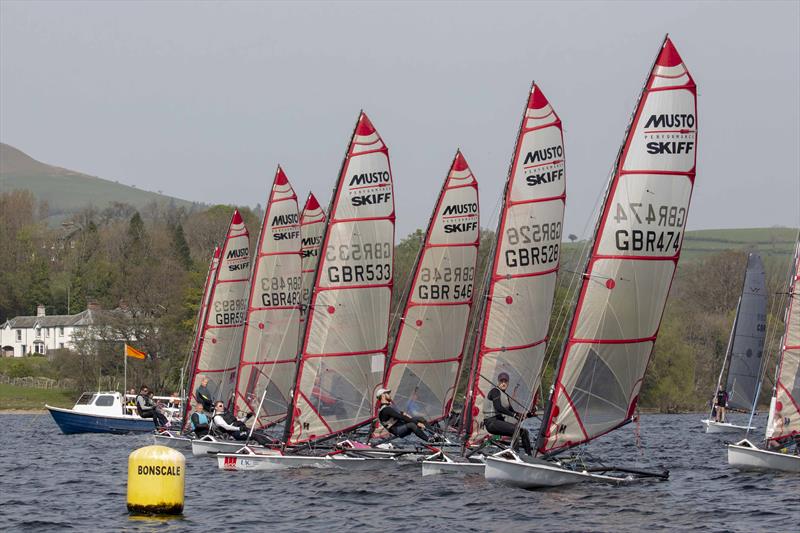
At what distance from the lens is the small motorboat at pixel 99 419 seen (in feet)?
184

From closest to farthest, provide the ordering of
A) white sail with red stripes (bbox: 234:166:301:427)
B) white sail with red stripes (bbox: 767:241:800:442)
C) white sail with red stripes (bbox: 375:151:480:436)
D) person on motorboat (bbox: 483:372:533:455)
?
person on motorboat (bbox: 483:372:533:455) < white sail with red stripes (bbox: 767:241:800:442) < white sail with red stripes (bbox: 375:151:480:436) < white sail with red stripes (bbox: 234:166:301:427)

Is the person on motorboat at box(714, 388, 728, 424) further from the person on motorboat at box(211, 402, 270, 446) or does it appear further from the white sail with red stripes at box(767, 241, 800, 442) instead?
the person on motorboat at box(211, 402, 270, 446)

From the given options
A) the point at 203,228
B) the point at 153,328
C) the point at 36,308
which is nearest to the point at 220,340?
the point at 153,328

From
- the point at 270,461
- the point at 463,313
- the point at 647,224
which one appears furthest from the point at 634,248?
the point at 463,313

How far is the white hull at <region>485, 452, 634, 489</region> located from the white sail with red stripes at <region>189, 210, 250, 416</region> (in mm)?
21309

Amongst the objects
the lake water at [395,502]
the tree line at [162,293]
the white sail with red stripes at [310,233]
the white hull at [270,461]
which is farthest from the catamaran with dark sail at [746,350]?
the white hull at [270,461]

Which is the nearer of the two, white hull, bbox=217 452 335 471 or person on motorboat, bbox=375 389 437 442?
person on motorboat, bbox=375 389 437 442

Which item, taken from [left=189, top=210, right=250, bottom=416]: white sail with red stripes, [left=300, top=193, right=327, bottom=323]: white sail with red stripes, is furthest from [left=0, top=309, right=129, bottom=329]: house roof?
[left=300, top=193, right=327, bottom=323]: white sail with red stripes

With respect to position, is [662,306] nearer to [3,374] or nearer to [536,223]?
[536,223]

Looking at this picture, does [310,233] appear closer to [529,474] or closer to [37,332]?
[529,474]

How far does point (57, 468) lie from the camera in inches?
1420

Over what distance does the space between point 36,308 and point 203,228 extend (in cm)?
2045

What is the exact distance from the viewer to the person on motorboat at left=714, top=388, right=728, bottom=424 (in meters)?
59.2

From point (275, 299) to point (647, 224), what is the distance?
18.5 m
